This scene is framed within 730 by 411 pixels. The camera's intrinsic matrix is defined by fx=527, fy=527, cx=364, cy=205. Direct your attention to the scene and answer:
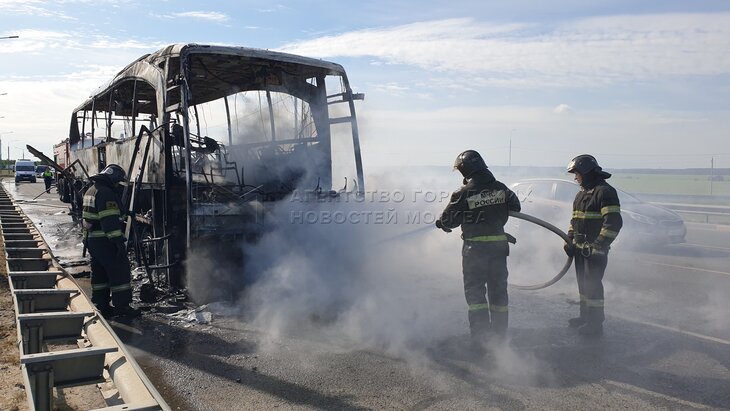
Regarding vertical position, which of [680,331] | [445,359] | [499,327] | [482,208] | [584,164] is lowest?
[680,331]

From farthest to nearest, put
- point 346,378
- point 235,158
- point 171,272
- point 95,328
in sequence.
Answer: point 235,158
point 171,272
point 346,378
point 95,328

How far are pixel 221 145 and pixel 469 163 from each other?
4.36m

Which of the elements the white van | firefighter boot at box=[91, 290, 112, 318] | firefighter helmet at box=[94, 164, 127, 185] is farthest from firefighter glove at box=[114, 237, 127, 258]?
the white van

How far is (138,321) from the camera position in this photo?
226 inches

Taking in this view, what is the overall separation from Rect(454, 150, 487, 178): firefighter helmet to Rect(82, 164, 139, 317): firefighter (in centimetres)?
376

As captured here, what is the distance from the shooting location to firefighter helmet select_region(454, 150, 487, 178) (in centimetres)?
482

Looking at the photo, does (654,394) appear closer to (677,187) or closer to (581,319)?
(581,319)

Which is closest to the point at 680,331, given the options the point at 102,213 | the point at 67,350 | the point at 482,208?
the point at 482,208

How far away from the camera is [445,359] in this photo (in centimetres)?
450

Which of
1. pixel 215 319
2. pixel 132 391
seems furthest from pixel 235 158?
pixel 132 391

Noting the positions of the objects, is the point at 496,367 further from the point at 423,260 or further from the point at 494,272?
the point at 423,260

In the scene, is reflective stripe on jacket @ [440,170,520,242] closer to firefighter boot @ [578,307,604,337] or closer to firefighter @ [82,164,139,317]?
firefighter boot @ [578,307,604,337]

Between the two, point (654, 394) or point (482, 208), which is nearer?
point (654, 394)

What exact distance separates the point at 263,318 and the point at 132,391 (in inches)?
134
